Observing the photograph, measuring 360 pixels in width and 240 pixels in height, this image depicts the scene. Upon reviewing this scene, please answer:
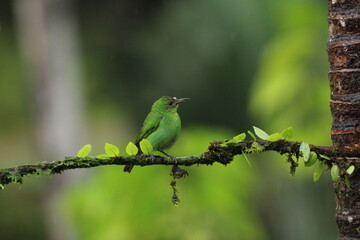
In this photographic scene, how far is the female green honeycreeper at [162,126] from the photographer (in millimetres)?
5652

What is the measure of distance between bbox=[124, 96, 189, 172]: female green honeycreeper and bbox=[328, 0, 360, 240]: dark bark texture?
2.03 meters

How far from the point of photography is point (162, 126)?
578 cm

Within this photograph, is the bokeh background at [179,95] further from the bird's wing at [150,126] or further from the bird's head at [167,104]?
the bird's wing at [150,126]

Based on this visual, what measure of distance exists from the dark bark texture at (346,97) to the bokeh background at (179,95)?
533 cm

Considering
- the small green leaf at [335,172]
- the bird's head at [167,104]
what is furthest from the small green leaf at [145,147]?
the bird's head at [167,104]

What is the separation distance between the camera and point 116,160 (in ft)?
11.5

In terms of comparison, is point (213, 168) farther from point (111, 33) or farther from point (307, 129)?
point (111, 33)

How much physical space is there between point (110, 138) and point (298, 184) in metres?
16.7

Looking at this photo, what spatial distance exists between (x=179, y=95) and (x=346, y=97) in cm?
1362

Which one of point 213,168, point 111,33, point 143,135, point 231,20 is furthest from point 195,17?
point 143,135

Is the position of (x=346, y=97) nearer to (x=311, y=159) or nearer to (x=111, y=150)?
(x=311, y=159)

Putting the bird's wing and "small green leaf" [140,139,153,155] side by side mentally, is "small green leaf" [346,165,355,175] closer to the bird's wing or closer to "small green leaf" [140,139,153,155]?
"small green leaf" [140,139,153,155]

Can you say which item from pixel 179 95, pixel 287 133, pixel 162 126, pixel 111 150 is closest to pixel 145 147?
pixel 111 150

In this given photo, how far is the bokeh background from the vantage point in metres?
9.48
